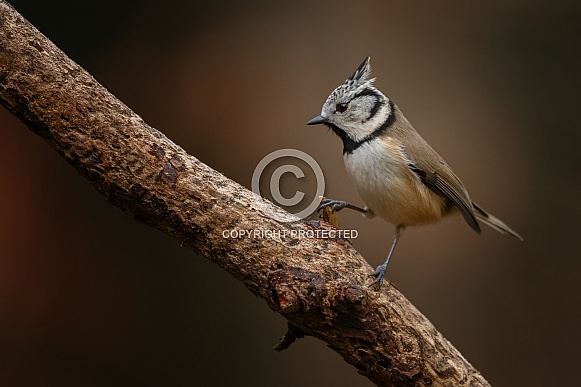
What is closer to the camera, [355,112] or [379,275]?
[379,275]

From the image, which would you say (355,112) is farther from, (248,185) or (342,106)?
(248,185)

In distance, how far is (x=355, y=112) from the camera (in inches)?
102

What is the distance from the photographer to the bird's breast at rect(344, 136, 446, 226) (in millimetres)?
2549

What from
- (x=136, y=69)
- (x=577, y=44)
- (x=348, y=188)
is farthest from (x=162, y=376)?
(x=577, y=44)

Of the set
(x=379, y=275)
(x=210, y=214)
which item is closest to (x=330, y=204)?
(x=379, y=275)

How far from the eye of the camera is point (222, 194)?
2.12m

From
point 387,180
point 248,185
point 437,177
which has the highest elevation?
point 437,177

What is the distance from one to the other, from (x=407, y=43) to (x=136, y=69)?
1.70 metres

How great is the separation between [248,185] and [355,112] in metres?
1.61

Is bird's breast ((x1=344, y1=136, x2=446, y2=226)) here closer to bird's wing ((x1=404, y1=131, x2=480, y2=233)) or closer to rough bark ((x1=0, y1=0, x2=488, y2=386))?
bird's wing ((x1=404, y1=131, x2=480, y2=233))

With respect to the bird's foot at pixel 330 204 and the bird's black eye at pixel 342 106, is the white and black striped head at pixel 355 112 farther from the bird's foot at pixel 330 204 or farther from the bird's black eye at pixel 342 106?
the bird's foot at pixel 330 204

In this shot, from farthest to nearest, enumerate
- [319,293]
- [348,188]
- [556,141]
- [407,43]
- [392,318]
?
[556,141] → [407,43] → [348,188] → [392,318] → [319,293]

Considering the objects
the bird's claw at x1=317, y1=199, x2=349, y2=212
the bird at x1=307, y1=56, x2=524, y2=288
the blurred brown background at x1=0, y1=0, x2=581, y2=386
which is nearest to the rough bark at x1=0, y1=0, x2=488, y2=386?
the bird's claw at x1=317, y1=199, x2=349, y2=212

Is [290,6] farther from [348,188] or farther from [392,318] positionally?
[392,318]
